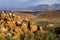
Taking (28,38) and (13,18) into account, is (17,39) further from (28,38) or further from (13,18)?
(13,18)

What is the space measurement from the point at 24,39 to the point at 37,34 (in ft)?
6.40

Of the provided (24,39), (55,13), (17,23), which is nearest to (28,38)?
(24,39)

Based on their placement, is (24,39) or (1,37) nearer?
(1,37)

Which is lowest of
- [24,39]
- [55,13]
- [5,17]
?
[55,13]

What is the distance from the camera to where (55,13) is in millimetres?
136125

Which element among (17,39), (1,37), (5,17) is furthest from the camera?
(5,17)

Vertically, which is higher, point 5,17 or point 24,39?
point 5,17

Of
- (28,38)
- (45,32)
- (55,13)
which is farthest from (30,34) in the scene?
(55,13)

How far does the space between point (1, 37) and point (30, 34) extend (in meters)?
4.28

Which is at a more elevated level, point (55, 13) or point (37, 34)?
point (37, 34)

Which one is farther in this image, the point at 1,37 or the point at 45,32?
the point at 45,32

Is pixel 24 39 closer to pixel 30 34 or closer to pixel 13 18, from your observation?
pixel 30 34

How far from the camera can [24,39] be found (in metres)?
33.6

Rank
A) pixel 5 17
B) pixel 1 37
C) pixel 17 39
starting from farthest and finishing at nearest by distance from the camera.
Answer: pixel 5 17 → pixel 17 39 → pixel 1 37
